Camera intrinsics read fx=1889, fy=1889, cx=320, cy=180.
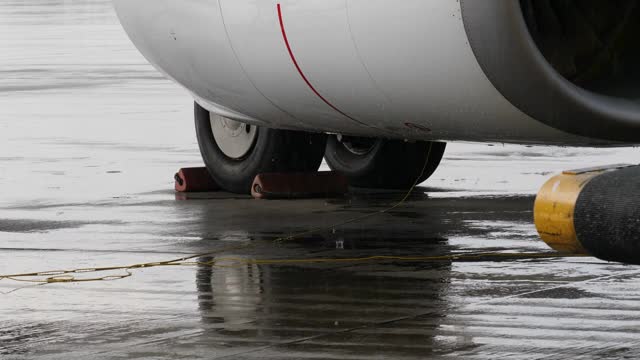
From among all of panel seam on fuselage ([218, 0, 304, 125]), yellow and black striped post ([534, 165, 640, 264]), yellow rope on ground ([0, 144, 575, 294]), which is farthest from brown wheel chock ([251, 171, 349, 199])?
yellow and black striped post ([534, 165, 640, 264])

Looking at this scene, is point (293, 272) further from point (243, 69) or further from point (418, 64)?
point (243, 69)

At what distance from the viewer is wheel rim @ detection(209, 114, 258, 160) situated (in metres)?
15.2

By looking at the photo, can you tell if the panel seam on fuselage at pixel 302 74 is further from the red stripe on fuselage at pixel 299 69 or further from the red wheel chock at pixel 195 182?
the red wheel chock at pixel 195 182

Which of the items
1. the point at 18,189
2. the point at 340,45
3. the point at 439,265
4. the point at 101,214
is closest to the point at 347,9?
the point at 340,45

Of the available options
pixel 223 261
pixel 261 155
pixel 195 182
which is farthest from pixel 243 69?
pixel 195 182

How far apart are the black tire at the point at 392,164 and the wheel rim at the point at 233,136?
1.27m

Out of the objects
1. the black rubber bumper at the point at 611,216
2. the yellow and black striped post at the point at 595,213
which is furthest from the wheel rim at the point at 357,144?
the black rubber bumper at the point at 611,216

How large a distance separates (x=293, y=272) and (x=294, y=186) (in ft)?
13.1

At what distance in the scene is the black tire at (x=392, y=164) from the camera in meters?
15.9

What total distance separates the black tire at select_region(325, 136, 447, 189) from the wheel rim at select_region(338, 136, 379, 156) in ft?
0.08

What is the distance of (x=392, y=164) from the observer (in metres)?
15.9

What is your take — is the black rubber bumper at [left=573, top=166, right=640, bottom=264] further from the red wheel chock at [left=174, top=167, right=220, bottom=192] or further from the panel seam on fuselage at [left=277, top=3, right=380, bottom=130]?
the red wheel chock at [left=174, top=167, right=220, bottom=192]

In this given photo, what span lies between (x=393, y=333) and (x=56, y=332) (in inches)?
62.7

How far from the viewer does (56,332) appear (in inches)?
352
